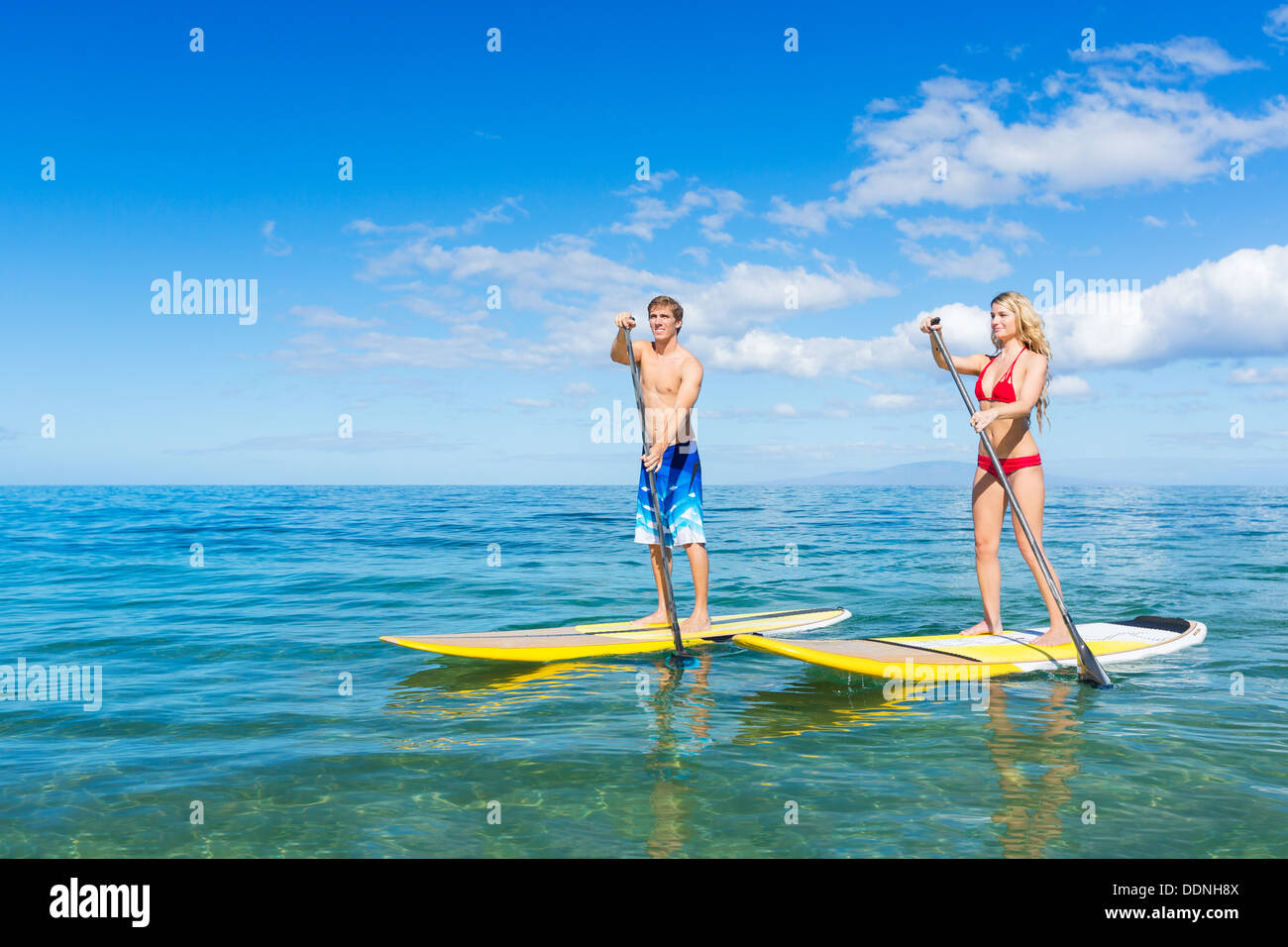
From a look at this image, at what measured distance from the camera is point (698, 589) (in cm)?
736

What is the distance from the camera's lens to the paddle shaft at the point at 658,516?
702 cm

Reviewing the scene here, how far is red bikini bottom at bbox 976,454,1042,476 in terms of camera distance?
21.6ft

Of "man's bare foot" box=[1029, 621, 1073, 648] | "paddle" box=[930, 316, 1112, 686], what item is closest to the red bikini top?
"paddle" box=[930, 316, 1112, 686]

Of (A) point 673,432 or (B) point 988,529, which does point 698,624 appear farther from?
(B) point 988,529

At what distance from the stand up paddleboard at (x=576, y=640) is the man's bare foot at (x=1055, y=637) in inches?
81.0

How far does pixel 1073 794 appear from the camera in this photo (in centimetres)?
393

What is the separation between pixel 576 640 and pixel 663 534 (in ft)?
3.81

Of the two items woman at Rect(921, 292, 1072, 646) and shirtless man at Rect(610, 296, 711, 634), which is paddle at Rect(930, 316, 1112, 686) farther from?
shirtless man at Rect(610, 296, 711, 634)

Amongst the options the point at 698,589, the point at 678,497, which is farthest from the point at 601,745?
the point at 678,497

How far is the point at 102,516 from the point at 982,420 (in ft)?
111

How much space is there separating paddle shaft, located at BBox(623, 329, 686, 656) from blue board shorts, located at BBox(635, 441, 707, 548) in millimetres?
57

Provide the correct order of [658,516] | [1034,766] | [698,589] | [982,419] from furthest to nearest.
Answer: [698,589] < [658,516] < [982,419] < [1034,766]
